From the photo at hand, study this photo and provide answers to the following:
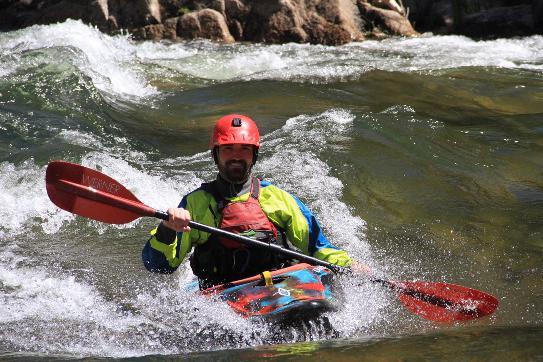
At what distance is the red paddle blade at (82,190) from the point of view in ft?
13.3

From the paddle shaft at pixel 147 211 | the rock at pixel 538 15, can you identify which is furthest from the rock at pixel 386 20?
the paddle shaft at pixel 147 211

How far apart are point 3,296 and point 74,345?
40.2 inches

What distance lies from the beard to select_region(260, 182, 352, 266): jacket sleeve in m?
0.20

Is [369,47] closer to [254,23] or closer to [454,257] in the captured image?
[254,23]

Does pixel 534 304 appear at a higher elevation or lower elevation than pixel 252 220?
lower

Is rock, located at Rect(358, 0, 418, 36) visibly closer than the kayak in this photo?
No

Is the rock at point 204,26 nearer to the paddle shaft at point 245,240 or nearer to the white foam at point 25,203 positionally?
the white foam at point 25,203

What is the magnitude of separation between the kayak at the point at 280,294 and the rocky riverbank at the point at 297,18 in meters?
10.2

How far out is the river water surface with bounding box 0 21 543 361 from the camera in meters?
3.74

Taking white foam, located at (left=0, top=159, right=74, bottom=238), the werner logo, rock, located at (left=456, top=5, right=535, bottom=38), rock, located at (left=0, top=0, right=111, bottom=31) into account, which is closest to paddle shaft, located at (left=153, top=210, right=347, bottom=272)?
the werner logo

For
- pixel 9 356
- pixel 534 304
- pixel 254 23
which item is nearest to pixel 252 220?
pixel 9 356

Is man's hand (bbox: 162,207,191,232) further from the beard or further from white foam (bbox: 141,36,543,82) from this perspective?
white foam (bbox: 141,36,543,82)

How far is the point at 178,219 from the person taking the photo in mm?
3729

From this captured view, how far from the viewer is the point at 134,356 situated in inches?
135
